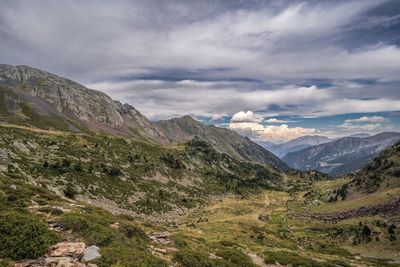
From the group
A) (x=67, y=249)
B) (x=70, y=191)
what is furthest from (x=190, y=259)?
(x=70, y=191)

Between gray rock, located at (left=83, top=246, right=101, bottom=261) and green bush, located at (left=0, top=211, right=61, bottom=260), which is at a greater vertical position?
green bush, located at (left=0, top=211, right=61, bottom=260)

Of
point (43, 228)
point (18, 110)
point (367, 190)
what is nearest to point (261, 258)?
point (43, 228)

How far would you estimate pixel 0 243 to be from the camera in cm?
834

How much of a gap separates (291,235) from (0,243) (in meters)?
67.1

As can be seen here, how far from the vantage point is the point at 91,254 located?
32.2ft

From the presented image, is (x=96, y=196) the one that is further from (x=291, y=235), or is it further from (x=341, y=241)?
(x=341, y=241)

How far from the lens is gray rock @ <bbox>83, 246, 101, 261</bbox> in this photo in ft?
30.9

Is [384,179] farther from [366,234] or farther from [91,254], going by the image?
[91,254]

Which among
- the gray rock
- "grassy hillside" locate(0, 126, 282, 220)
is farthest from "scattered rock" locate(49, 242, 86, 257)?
"grassy hillside" locate(0, 126, 282, 220)

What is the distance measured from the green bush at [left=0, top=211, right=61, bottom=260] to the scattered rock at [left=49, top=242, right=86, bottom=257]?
396mm

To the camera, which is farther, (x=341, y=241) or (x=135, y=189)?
(x=135, y=189)

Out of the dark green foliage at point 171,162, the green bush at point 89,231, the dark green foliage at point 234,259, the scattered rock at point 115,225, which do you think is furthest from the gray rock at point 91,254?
the dark green foliage at point 171,162

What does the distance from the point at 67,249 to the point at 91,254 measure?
1.32 meters

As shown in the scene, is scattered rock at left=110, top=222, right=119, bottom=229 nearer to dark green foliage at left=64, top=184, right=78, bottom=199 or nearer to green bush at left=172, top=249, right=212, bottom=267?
green bush at left=172, top=249, right=212, bottom=267
